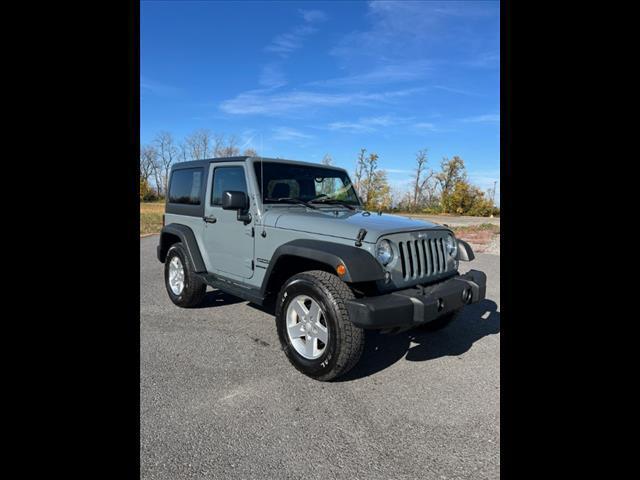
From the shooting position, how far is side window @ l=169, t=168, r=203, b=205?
5070 mm

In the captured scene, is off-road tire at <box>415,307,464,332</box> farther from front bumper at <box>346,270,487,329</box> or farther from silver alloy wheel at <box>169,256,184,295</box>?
silver alloy wheel at <box>169,256,184,295</box>

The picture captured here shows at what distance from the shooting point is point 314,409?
271 cm

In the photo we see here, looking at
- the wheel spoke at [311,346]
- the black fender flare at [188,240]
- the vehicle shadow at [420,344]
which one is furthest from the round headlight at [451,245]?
the black fender flare at [188,240]

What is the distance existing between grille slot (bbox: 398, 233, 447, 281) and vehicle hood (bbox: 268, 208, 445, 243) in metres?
0.14

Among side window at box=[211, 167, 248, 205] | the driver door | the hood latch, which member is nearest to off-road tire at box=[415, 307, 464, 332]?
the hood latch

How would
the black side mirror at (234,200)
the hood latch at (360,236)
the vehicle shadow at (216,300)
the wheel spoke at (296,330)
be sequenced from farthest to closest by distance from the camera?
the vehicle shadow at (216,300)
the black side mirror at (234,200)
the wheel spoke at (296,330)
the hood latch at (360,236)

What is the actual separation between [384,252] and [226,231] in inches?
82.0

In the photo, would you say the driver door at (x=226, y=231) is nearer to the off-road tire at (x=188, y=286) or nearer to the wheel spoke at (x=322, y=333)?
the off-road tire at (x=188, y=286)

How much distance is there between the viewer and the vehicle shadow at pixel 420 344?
351cm

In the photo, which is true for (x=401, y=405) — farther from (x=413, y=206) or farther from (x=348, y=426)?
(x=413, y=206)

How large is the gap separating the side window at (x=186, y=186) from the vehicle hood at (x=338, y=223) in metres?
1.59
